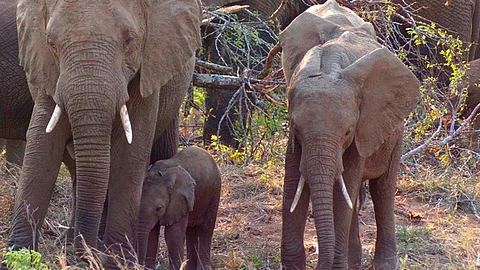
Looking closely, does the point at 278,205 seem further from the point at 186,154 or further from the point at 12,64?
the point at 12,64

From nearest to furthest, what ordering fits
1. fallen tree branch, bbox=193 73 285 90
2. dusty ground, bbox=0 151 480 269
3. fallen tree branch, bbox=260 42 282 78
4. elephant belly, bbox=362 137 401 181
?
elephant belly, bbox=362 137 401 181
dusty ground, bbox=0 151 480 269
fallen tree branch, bbox=260 42 282 78
fallen tree branch, bbox=193 73 285 90

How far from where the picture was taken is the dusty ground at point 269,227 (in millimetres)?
5863

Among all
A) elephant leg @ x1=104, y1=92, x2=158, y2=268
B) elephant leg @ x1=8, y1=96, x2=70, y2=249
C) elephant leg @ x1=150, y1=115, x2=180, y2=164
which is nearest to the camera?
elephant leg @ x1=8, y1=96, x2=70, y2=249

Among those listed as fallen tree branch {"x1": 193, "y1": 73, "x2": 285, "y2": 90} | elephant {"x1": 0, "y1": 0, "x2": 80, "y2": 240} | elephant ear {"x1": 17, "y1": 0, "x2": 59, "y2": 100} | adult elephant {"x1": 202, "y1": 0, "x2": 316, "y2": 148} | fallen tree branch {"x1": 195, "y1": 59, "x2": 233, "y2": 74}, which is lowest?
adult elephant {"x1": 202, "y1": 0, "x2": 316, "y2": 148}

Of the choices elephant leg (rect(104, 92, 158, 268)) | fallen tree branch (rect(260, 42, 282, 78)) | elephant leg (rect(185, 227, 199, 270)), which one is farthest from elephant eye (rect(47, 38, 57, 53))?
fallen tree branch (rect(260, 42, 282, 78))

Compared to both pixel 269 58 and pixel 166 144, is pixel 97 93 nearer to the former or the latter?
pixel 166 144

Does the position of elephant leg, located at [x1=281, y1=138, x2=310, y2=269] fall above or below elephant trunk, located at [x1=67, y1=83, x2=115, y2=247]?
below

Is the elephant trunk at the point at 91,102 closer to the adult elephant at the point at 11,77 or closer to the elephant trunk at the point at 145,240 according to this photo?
the elephant trunk at the point at 145,240

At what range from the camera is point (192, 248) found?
238 inches

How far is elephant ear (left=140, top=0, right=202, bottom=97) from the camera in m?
5.12

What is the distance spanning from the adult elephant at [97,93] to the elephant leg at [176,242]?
Answer: 32 centimetres

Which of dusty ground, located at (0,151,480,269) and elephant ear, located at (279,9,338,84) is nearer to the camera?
elephant ear, located at (279,9,338,84)

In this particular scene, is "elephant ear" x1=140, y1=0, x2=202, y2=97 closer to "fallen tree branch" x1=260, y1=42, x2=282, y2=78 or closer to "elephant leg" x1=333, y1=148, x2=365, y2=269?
"elephant leg" x1=333, y1=148, x2=365, y2=269

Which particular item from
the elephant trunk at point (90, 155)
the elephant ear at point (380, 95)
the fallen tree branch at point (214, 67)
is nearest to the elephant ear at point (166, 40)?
the elephant trunk at point (90, 155)
